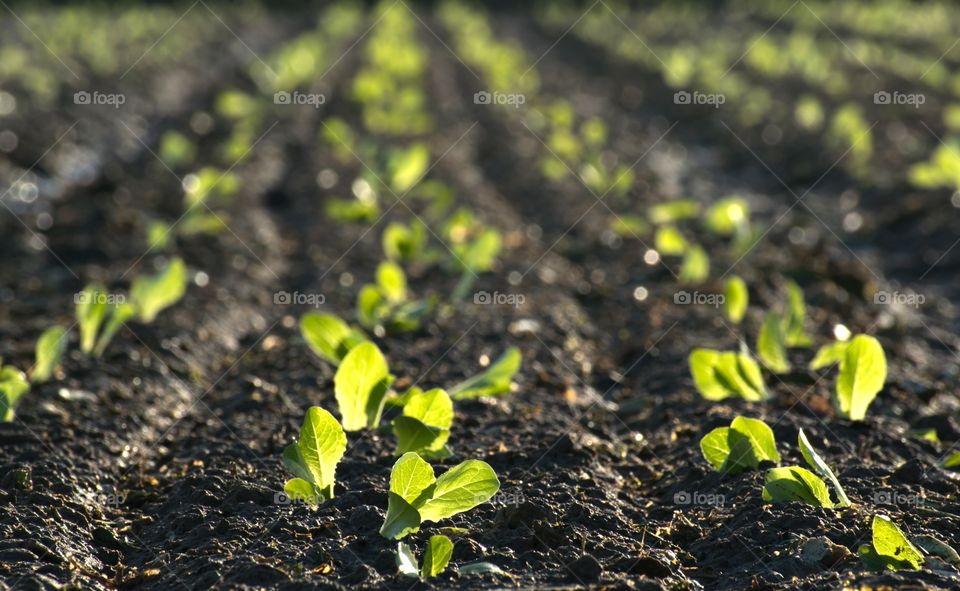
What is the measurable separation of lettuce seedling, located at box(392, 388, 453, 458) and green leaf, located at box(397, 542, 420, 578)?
1.50 ft

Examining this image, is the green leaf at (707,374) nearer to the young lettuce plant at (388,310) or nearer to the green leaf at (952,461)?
the green leaf at (952,461)

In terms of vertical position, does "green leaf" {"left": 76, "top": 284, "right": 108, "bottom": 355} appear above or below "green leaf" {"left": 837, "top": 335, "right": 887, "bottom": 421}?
above

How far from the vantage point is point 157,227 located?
414cm

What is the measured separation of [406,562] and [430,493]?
0.19 m

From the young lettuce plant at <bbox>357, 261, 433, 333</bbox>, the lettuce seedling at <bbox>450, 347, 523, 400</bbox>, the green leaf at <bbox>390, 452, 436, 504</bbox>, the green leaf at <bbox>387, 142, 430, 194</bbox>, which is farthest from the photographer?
the green leaf at <bbox>387, 142, 430, 194</bbox>

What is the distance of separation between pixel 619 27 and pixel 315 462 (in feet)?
46.7

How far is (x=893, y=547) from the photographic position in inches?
71.1

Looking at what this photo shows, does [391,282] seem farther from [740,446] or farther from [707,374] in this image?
[740,446]

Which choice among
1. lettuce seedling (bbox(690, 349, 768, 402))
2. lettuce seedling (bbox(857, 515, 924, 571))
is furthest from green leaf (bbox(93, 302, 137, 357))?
lettuce seedling (bbox(857, 515, 924, 571))

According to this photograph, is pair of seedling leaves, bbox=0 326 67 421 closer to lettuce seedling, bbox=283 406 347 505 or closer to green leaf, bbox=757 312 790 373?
lettuce seedling, bbox=283 406 347 505

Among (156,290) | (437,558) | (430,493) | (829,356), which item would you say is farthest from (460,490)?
(156,290)

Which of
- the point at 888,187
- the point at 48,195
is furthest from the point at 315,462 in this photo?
the point at 888,187

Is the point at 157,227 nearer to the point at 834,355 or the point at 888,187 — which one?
the point at 834,355

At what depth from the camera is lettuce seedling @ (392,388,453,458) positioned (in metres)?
2.26
